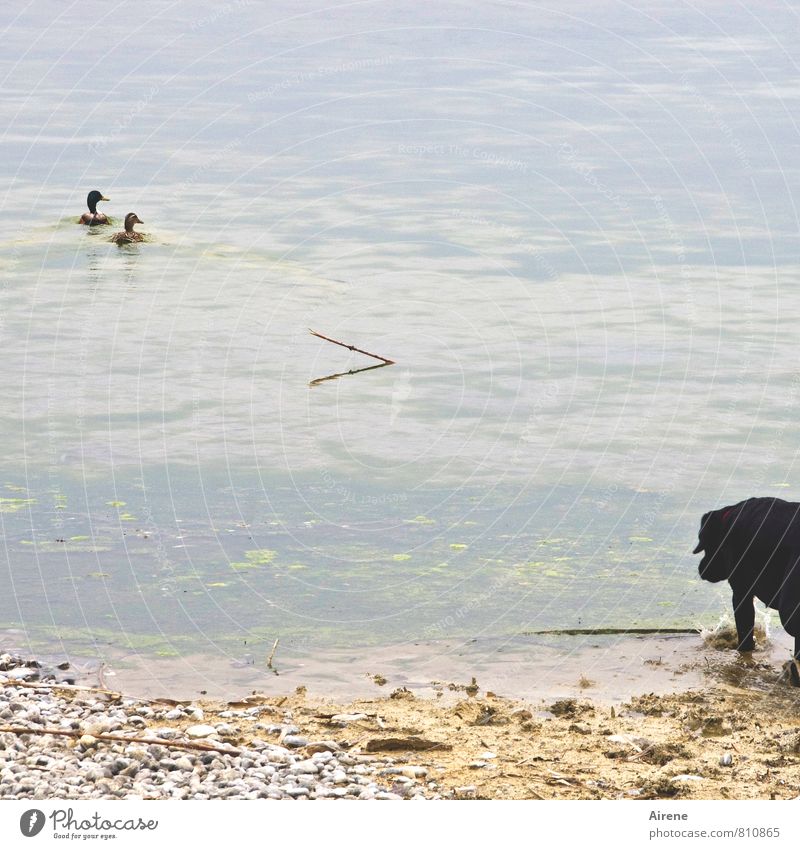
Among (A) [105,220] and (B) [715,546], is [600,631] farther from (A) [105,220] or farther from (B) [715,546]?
(A) [105,220]

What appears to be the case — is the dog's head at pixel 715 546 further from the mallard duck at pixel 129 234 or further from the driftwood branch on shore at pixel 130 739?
Answer: the mallard duck at pixel 129 234

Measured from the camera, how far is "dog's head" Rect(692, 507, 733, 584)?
41.6 ft

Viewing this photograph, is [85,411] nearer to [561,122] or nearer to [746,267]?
[746,267]

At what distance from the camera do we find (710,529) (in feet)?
41.9

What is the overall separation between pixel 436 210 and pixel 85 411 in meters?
11.2

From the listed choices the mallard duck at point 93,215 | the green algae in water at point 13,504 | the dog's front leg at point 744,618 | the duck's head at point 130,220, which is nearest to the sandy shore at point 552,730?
the dog's front leg at point 744,618

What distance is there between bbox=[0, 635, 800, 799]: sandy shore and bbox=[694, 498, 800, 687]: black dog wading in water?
1.45ft

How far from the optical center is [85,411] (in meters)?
18.5

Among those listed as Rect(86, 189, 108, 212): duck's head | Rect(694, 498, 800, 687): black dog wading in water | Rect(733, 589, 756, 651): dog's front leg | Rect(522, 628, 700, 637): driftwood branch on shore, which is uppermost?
Rect(86, 189, 108, 212): duck's head

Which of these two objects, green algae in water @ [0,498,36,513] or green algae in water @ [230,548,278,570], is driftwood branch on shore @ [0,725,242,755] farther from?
green algae in water @ [0,498,36,513]

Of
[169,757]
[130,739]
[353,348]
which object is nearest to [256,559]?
[130,739]

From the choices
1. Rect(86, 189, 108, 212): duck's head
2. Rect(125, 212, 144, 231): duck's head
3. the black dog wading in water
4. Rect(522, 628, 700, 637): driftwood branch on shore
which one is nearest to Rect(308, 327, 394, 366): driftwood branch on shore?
Rect(125, 212, 144, 231): duck's head

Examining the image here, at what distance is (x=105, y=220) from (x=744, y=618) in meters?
17.9

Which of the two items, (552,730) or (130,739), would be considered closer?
(130,739)
